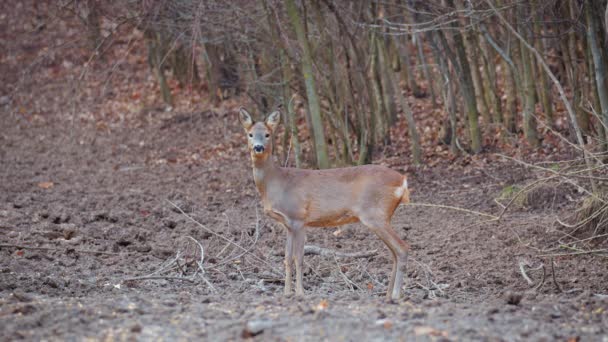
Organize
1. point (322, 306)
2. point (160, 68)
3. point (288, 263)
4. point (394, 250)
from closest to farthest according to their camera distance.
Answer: point (322, 306) < point (394, 250) < point (288, 263) < point (160, 68)

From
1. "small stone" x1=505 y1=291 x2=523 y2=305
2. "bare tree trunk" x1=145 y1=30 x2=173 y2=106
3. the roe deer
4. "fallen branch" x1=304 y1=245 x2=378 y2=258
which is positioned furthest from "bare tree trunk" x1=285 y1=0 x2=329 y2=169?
"bare tree trunk" x1=145 y1=30 x2=173 y2=106

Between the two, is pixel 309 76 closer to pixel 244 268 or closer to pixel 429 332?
pixel 244 268

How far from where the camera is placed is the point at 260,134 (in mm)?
8094

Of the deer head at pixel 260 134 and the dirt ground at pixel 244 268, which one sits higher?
the deer head at pixel 260 134

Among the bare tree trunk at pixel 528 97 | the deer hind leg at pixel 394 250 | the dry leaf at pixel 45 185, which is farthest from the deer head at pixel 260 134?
the dry leaf at pixel 45 185

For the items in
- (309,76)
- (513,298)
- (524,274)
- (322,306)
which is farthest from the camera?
(309,76)

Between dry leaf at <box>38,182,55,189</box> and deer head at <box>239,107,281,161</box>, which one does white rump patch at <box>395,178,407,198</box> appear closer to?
deer head at <box>239,107,281,161</box>

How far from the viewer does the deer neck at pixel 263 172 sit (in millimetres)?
8094

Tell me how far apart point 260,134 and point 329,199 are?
3.19ft

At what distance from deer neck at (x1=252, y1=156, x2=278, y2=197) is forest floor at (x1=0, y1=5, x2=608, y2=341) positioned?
95cm

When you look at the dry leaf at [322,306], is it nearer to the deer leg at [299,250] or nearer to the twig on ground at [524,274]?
the deer leg at [299,250]

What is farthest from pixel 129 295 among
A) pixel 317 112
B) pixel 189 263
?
pixel 317 112

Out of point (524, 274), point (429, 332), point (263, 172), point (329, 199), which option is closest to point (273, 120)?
point (263, 172)

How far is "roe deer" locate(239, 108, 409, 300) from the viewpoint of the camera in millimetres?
7609
